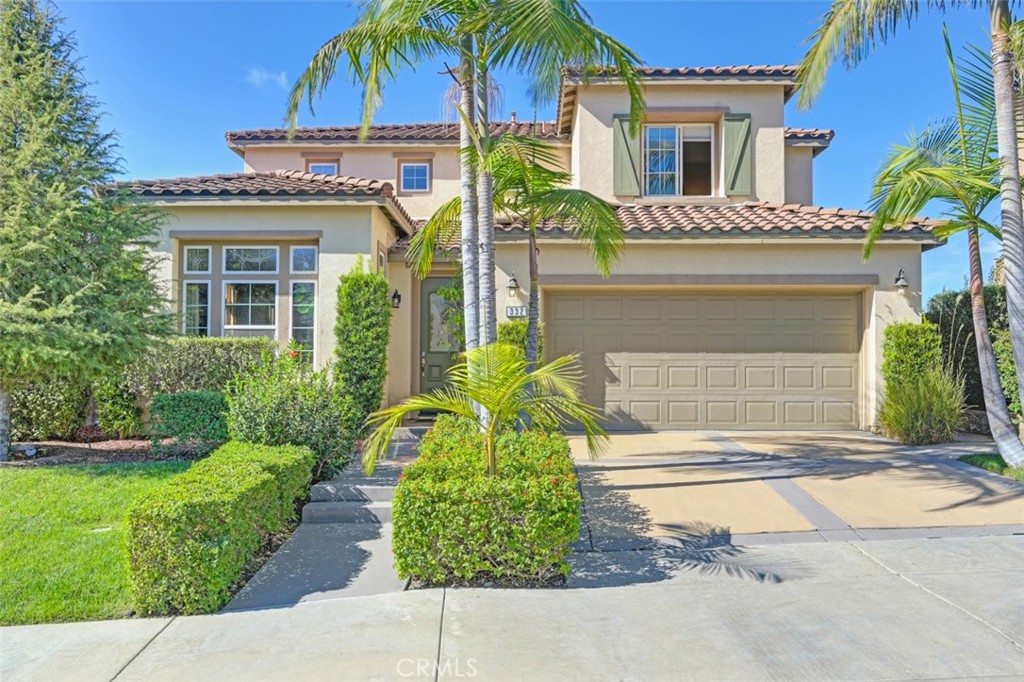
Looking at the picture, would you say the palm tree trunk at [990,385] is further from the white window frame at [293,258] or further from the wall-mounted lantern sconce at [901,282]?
the white window frame at [293,258]

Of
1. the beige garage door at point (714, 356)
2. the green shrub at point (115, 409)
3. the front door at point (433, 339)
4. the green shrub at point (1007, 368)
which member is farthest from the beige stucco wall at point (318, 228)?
the green shrub at point (1007, 368)

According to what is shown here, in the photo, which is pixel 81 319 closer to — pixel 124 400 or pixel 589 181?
pixel 124 400

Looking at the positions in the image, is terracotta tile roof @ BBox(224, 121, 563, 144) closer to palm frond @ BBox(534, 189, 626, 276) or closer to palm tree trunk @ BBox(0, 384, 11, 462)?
palm frond @ BBox(534, 189, 626, 276)

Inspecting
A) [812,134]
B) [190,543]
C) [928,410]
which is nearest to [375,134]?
[812,134]

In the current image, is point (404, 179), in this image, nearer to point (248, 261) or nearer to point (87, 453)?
point (248, 261)

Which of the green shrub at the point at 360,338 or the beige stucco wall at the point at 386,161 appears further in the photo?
the beige stucco wall at the point at 386,161

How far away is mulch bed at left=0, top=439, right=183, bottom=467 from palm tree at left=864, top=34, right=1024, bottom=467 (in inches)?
414

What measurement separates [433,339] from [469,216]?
19.8 ft

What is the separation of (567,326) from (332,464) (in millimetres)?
5510

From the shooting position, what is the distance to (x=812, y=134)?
14.1 m

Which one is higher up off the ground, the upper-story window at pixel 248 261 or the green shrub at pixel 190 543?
the upper-story window at pixel 248 261

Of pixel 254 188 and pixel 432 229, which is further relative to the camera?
pixel 254 188

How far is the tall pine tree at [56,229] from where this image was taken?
7.22 meters

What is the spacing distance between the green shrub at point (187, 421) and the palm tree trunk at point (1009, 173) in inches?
409
